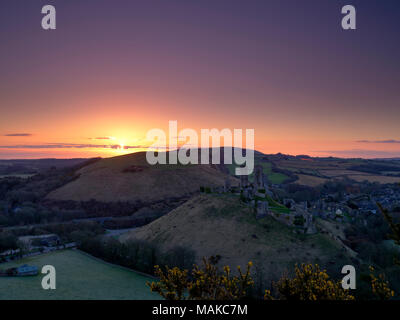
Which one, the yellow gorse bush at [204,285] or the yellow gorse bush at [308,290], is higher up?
the yellow gorse bush at [204,285]

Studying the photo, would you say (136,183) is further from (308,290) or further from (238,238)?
(308,290)

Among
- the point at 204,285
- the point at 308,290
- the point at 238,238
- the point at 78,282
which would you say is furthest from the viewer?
the point at 238,238

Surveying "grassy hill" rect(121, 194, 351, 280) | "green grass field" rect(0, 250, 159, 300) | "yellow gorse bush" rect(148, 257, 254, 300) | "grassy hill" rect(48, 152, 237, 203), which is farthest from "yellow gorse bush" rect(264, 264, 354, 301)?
"grassy hill" rect(48, 152, 237, 203)

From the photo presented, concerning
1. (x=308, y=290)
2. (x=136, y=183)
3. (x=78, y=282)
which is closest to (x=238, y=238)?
(x=78, y=282)

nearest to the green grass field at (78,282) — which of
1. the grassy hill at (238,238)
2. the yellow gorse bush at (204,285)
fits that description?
the grassy hill at (238,238)

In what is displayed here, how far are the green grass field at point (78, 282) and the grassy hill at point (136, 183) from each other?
8691 cm

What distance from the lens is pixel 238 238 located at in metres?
67.8

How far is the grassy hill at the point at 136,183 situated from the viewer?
15950cm

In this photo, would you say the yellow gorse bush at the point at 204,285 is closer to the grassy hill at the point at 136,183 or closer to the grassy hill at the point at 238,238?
the grassy hill at the point at 238,238

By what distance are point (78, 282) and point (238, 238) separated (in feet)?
108

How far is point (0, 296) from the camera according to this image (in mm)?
45969

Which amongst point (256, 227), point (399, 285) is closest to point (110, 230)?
point (256, 227)
